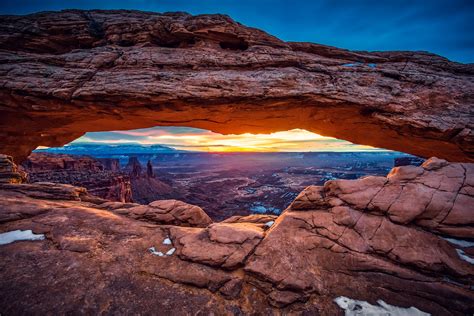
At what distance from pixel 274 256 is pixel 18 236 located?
26.7 feet

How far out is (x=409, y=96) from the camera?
1112 centimetres

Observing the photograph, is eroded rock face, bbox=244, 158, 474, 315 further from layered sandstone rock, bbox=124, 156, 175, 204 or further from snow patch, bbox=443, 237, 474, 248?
layered sandstone rock, bbox=124, 156, 175, 204

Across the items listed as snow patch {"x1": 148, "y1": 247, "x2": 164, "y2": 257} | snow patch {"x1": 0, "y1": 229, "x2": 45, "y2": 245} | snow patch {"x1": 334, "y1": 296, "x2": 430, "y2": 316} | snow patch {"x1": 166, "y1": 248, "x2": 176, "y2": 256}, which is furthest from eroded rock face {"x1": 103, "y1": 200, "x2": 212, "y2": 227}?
snow patch {"x1": 334, "y1": 296, "x2": 430, "y2": 316}

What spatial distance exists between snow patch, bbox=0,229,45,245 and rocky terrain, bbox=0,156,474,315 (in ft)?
0.09

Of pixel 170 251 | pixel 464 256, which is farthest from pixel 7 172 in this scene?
pixel 464 256

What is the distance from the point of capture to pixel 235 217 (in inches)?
382

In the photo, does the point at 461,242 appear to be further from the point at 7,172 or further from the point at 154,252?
the point at 7,172

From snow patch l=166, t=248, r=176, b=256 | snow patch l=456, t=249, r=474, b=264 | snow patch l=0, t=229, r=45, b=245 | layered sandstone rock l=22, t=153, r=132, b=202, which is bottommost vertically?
layered sandstone rock l=22, t=153, r=132, b=202

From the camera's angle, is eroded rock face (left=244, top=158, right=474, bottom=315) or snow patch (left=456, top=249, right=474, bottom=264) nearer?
eroded rock face (left=244, top=158, right=474, bottom=315)

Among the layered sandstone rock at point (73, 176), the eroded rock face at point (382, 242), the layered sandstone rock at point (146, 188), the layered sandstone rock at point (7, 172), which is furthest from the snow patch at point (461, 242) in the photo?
the layered sandstone rock at point (146, 188)

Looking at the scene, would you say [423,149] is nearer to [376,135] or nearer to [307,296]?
[376,135]

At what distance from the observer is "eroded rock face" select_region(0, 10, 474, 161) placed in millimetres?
10664

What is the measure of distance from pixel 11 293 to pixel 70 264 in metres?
1.08

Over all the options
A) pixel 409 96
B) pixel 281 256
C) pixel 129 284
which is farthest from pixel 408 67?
pixel 129 284
